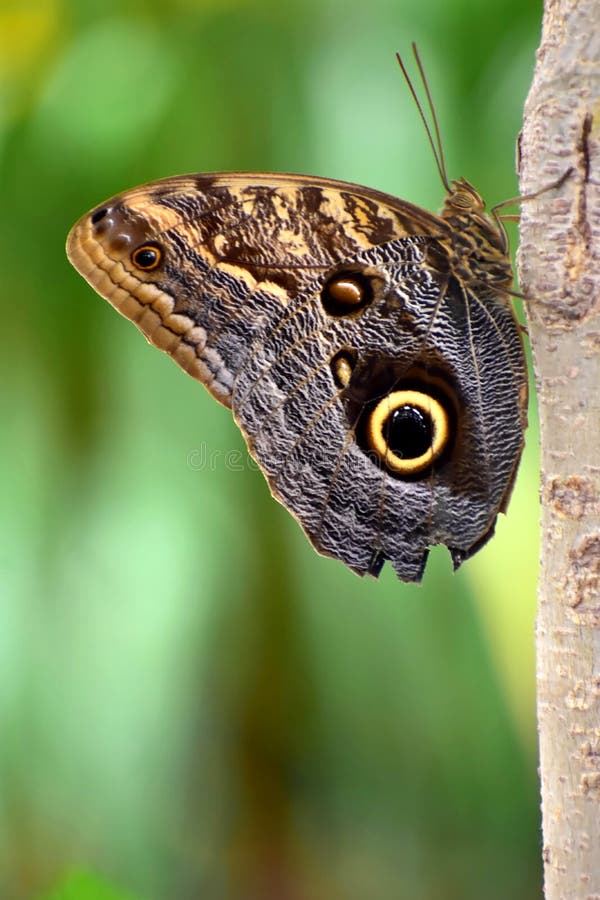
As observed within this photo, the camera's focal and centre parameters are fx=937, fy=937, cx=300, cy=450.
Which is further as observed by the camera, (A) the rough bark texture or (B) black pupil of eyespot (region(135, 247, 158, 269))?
(B) black pupil of eyespot (region(135, 247, 158, 269))

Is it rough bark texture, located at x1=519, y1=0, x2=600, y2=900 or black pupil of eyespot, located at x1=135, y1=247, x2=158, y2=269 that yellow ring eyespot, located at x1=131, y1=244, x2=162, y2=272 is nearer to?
black pupil of eyespot, located at x1=135, y1=247, x2=158, y2=269

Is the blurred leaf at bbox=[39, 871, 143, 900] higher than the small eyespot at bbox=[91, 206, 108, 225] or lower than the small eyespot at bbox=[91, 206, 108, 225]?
lower

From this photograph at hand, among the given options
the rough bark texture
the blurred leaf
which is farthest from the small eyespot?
the blurred leaf

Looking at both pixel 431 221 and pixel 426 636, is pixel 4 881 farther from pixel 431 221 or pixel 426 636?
pixel 431 221

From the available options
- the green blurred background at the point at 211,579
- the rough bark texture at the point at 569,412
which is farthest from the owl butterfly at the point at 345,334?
the green blurred background at the point at 211,579

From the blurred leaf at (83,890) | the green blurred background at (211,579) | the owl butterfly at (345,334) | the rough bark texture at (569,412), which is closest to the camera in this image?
the rough bark texture at (569,412)

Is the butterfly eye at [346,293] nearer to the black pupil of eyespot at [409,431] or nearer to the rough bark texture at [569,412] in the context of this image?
the black pupil of eyespot at [409,431]
